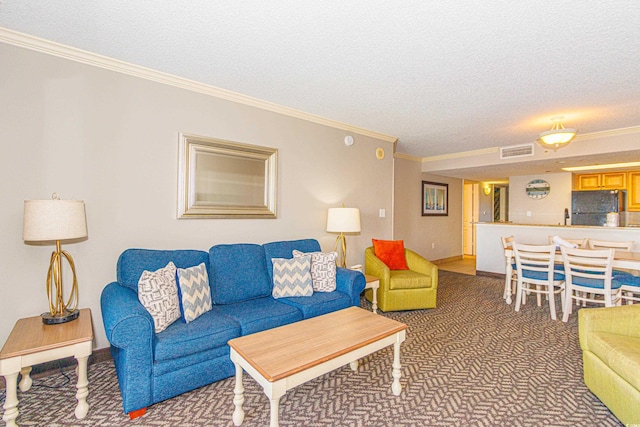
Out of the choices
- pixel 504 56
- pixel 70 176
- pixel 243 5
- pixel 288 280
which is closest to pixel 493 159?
pixel 504 56

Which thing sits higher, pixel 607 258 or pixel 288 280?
pixel 607 258

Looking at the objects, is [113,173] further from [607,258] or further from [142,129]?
[607,258]

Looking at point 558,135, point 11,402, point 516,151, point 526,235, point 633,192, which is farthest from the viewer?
point 633,192

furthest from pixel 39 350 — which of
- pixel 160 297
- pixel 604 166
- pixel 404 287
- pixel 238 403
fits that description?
pixel 604 166

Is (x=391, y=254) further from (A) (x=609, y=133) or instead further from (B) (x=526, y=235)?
(A) (x=609, y=133)

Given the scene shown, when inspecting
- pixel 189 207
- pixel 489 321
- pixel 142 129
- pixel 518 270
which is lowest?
pixel 489 321

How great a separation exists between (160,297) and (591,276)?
4083mm

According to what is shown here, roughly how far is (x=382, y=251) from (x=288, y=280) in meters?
1.68

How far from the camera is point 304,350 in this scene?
174 centimetres

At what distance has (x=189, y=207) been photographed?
2793 millimetres

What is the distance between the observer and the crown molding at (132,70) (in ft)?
6.91

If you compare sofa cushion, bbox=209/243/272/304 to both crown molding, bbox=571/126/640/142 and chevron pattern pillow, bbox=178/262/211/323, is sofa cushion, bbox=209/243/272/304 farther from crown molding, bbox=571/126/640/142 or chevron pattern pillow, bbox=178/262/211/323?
crown molding, bbox=571/126/640/142

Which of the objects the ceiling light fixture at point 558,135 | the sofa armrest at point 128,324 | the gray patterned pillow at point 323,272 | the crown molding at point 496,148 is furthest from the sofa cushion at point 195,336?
Result: the crown molding at point 496,148

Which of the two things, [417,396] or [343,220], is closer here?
[417,396]
